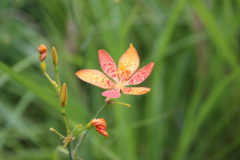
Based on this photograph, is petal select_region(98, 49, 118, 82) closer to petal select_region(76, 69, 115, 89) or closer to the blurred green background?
petal select_region(76, 69, 115, 89)

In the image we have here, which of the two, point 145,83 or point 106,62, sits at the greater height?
point 145,83

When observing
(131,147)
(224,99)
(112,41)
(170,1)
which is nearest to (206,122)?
(224,99)

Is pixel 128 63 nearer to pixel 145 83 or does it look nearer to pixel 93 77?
pixel 93 77

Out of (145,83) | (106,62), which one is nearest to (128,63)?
(106,62)

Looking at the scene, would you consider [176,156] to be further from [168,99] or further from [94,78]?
[94,78]

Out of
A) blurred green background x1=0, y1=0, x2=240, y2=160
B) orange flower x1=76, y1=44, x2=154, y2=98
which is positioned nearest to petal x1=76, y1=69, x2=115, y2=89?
orange flower x1=76, y1=44, x2=154, y2=98

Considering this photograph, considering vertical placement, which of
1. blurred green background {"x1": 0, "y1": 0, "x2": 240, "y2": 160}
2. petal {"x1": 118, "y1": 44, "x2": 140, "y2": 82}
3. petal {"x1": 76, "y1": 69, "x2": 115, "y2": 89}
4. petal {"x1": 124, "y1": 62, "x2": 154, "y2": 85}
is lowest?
petal {"x1": 76, "y1": 69, "x2": 115, "y2": 89}

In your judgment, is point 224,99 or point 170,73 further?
point 170,73
